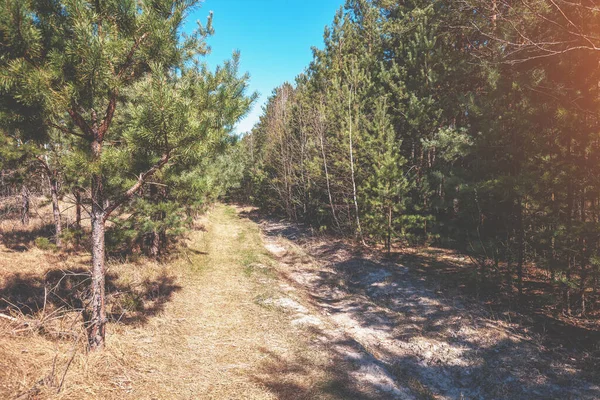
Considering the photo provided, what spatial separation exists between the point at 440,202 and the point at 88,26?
10.8m

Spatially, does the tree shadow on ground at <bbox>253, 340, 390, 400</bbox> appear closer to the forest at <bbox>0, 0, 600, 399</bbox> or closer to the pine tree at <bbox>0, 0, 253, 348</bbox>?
the forest at <bbox>0, 0, 600, 399</bbox>

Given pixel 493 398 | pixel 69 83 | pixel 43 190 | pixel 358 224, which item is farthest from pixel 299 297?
pixel 43 190

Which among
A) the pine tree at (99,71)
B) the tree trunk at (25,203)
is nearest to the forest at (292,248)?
the pine tree at (99,71)

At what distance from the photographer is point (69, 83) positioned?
3.36m

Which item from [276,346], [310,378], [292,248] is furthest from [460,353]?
[292,248]

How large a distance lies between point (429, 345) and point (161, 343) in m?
5.69

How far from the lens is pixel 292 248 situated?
15.3 m

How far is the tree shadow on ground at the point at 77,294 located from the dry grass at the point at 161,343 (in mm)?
35

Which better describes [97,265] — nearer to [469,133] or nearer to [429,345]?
[429,345]

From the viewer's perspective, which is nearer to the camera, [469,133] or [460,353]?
[460,353]

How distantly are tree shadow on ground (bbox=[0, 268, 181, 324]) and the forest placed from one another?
68mm

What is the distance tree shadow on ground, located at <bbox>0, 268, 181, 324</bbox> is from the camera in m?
5.93

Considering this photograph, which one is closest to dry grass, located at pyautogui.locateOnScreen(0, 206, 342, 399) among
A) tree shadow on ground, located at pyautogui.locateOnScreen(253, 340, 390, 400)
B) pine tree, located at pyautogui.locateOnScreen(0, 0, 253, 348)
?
tree shadow on ground, located at pyautogui.locateOnScreen(253, 340, 390, 400)

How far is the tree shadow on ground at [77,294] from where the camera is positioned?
5.93 metres
